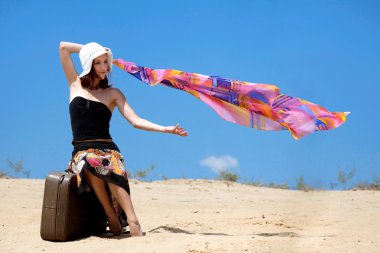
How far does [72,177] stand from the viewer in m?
5.78

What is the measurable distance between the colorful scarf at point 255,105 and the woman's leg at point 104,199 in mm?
1307

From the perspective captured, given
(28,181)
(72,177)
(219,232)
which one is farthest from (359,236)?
(28,181)

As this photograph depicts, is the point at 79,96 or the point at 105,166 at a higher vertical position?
the point at 79,96

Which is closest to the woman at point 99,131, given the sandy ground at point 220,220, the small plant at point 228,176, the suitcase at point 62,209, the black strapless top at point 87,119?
the black strapless top at point 87,119

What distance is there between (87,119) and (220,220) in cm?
234

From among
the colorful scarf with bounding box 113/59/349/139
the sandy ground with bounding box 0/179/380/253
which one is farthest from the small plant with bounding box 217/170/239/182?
the colorful scarf with bounding box 113/59/349/139

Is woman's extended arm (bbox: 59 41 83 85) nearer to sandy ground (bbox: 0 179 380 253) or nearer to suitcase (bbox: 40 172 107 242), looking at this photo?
suitcase (bbox: 40 172 107 242)

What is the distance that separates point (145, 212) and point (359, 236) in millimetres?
3173

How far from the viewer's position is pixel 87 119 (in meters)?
5.73

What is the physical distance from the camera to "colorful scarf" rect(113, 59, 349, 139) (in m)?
5.98

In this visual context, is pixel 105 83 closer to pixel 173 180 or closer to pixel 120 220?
pixel 120 220

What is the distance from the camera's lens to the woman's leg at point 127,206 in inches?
222

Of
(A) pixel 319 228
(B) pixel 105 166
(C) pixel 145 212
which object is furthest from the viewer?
(C) pixel 145 212

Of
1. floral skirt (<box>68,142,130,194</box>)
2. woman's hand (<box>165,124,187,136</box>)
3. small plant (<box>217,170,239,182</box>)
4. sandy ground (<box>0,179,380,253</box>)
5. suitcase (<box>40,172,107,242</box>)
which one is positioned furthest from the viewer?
small plant (<box>217,170,239,182</box>)
